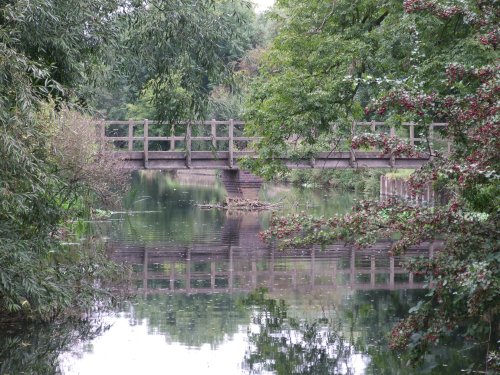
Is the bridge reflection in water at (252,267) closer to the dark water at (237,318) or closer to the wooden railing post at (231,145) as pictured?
the dark water at (237,318)

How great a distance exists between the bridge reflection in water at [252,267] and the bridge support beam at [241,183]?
32.5ft

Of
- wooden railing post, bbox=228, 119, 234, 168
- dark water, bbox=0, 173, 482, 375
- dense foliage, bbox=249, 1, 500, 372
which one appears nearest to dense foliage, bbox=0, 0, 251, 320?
dark water, bbox=0, 173, 482, 375

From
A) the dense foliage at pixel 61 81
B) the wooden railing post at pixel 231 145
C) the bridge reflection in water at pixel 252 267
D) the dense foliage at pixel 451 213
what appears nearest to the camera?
the dense foliage at pixel 451 213

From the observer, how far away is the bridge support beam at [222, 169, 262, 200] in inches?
1508

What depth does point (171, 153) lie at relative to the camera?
34.2m

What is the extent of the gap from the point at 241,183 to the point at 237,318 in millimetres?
23215

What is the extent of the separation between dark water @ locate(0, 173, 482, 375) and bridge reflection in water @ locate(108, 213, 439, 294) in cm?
Answer: 3

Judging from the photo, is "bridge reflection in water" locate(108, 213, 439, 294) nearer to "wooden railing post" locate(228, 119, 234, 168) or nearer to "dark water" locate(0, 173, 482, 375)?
"dark water" locate(0, 173, 482, 375)

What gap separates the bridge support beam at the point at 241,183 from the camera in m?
38.3

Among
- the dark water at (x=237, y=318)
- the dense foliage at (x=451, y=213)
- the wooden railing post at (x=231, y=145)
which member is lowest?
the dark water at (x=237, y=318)

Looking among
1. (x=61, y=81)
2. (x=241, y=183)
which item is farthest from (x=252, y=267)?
(x=241, y=183)

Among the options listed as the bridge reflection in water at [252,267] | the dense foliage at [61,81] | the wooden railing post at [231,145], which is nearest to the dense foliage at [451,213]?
the dense foliage at [61,81]

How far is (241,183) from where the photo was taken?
39.0 meters

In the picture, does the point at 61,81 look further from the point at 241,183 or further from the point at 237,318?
the point at 241,183
